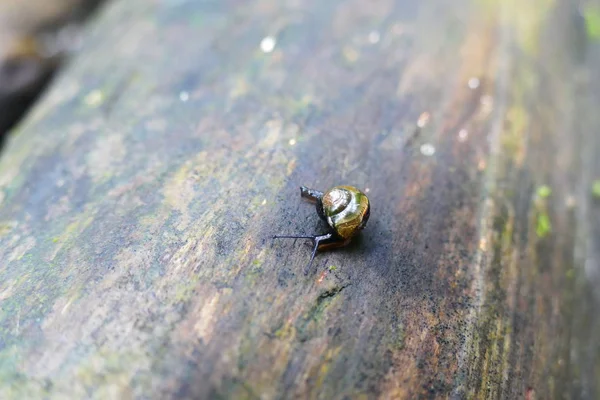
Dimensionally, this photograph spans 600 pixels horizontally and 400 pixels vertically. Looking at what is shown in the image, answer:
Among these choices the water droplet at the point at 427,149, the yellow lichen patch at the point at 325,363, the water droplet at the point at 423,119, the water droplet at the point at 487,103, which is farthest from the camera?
the water droplet at the point at 487,103

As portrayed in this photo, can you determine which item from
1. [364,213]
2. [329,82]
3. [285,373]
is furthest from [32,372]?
[329,82]

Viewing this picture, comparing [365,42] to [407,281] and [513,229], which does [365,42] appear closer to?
[513,229]

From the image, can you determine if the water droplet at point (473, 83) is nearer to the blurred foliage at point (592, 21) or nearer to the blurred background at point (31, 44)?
the blurred foliage at point (592, 21)

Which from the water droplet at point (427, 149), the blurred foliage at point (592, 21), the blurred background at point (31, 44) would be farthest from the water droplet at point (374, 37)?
the blurred background at point (31, 44)

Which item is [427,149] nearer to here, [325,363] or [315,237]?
[315,237]

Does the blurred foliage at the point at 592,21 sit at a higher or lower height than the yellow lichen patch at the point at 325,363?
lower

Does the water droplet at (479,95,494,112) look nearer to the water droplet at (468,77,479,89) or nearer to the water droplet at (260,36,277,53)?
the water droplet at (468,77,479,89)

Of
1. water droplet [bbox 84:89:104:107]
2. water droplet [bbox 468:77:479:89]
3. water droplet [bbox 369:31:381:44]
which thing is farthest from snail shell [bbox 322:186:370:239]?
water droplet [bbox 84:89:104:107]

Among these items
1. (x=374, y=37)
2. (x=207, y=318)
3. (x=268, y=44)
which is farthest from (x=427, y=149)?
(x=207, y=318)
